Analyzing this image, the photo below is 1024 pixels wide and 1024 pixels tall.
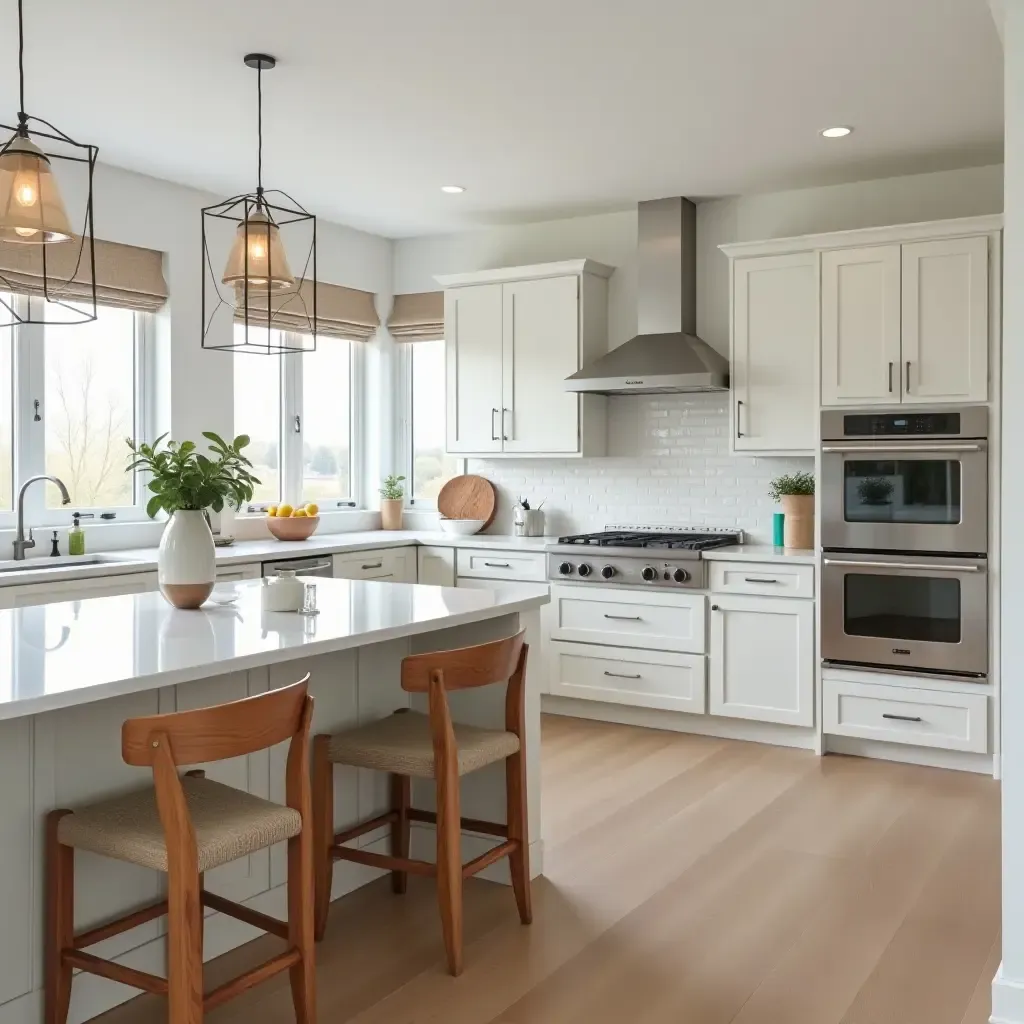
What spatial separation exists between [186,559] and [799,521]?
3.23 meters

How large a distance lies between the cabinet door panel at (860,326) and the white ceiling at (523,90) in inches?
19.6

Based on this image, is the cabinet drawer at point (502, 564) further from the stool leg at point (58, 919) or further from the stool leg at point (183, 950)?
the stool leg at point (183, 950)

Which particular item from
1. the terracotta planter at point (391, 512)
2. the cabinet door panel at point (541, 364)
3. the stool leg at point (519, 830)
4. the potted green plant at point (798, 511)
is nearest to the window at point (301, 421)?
the terracotta planter at point (391, 512)

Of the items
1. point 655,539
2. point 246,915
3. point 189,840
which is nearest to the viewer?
point 189,840

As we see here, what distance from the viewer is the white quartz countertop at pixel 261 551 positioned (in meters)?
4.24

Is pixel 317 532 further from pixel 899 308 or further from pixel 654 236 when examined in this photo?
pixel 899 308

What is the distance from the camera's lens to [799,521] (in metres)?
5.28

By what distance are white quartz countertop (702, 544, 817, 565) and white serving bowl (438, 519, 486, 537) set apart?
1.64m

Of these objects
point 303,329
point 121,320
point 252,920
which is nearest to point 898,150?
point 303,329

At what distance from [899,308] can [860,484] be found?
0.79 m

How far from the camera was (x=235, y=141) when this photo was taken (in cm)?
Answer: 464

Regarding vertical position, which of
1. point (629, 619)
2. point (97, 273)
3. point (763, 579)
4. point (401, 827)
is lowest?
point (401, 827)

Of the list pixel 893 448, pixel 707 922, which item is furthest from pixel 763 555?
pixel 707 922

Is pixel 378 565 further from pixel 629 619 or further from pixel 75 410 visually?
Answer: pixel 75 410
